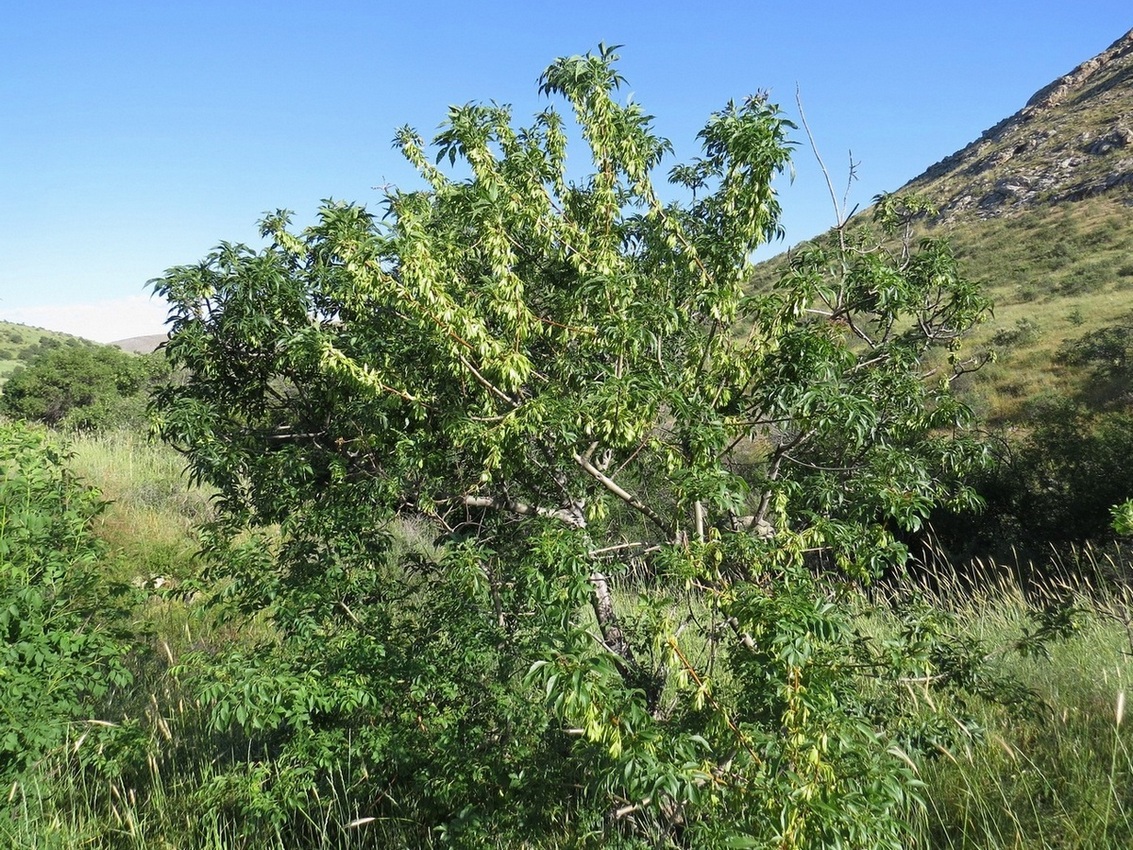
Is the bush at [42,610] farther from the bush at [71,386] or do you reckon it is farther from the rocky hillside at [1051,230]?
the bush at [71,386]

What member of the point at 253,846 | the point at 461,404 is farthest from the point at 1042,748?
the point at 253,846

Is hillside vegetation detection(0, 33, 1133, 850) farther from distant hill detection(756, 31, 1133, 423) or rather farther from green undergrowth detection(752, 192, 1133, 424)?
green undergrowth detection(752, 192, 1133, 424)

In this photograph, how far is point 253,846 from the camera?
141 inches

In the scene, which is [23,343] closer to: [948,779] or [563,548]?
[563,548]

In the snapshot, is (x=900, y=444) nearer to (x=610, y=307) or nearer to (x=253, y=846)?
(x=610, y=307)

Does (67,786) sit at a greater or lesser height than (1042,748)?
greater

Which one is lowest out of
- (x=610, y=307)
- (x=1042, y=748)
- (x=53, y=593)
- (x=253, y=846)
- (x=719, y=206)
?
(x=1042, y=748)

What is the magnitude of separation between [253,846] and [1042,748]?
3.85m

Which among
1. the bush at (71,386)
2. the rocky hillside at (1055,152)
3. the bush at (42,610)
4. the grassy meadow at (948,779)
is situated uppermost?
the rocky hillside at (1055,152)

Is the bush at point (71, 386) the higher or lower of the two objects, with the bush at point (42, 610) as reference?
higher

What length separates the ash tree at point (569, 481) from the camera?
2566 millimetres

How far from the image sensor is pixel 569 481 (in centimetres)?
366

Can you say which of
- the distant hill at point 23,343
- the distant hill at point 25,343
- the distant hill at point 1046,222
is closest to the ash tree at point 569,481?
the distant hill at point 1046,222

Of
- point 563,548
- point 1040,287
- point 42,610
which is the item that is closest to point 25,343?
point 42,610
